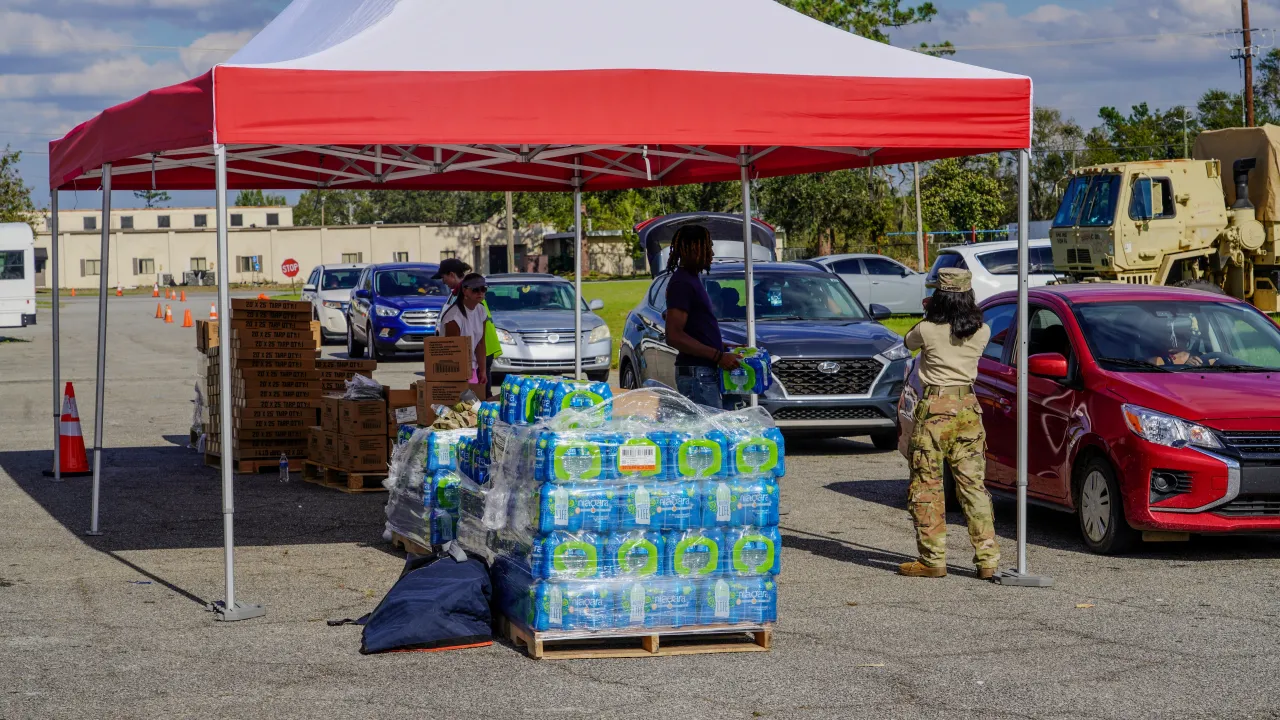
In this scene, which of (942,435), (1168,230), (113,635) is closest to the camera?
(113,635)

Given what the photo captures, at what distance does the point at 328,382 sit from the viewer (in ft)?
43.0

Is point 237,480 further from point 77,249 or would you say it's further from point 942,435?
point 77,249

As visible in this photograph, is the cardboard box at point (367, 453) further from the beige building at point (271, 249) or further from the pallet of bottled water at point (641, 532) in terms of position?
the beige building at point (271, 249)

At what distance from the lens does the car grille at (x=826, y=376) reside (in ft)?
44.1

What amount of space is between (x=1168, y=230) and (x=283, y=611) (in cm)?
1985

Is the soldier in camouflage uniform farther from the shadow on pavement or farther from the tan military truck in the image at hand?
the tan military truck

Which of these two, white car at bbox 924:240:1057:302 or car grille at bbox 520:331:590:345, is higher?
white car at bbox 924:240:1057:302

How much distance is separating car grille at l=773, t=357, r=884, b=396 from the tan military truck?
1160 cm

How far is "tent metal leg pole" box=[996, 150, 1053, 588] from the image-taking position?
8305mm

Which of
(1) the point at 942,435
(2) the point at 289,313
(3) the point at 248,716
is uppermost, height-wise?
(2) the point at 289,313

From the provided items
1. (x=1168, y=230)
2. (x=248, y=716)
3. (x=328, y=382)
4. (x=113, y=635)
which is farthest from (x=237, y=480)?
(x=1168, y=230)

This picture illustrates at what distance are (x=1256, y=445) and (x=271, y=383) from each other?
8211 millimetres

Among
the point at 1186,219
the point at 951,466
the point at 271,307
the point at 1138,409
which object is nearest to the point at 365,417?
the point at 271,307

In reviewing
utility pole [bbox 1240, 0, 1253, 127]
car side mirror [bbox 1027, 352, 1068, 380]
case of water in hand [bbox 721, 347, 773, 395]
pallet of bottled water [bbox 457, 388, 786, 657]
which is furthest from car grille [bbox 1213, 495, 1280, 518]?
utility pole [bbox 1240, 0, 1253, 127]
